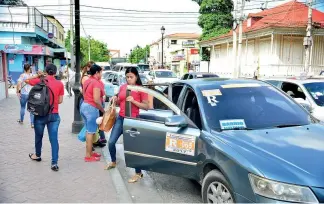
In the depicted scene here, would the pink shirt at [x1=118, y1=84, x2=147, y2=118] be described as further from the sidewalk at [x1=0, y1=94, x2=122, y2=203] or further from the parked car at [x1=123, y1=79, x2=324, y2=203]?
the sidewalk at [x1=0, y1=94, x2=122, y2=203]

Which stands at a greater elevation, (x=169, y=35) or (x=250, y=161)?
(x=169, y=35)

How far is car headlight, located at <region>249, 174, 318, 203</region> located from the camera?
2.61m

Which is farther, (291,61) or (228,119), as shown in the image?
(291,61)

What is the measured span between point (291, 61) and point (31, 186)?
22.9 meters

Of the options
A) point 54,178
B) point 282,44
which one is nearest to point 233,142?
Result: point 54,178

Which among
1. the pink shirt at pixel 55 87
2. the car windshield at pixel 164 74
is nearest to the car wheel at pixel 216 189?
the pink shirt at pixel 55 87

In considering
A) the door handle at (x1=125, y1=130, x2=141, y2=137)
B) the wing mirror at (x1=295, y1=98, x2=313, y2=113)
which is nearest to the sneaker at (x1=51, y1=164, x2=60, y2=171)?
the door handle at (x1=125, y1=130, x2=141, y2=137)

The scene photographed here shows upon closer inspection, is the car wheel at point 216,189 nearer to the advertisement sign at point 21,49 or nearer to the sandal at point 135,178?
the sandal at point 135,178

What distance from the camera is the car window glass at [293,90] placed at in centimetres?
745

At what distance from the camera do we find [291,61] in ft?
78.2

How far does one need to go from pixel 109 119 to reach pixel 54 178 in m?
1.25

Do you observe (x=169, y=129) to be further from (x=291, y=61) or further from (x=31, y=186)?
(x=291, y=61)

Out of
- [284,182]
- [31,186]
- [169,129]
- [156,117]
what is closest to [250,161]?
[284,182]

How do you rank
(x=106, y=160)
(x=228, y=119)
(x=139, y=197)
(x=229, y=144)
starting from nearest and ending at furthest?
1. (x=229, y=144)
2. (x=228, y=119)
3. (x=139, y=197)
4. (x=106, y=160)
